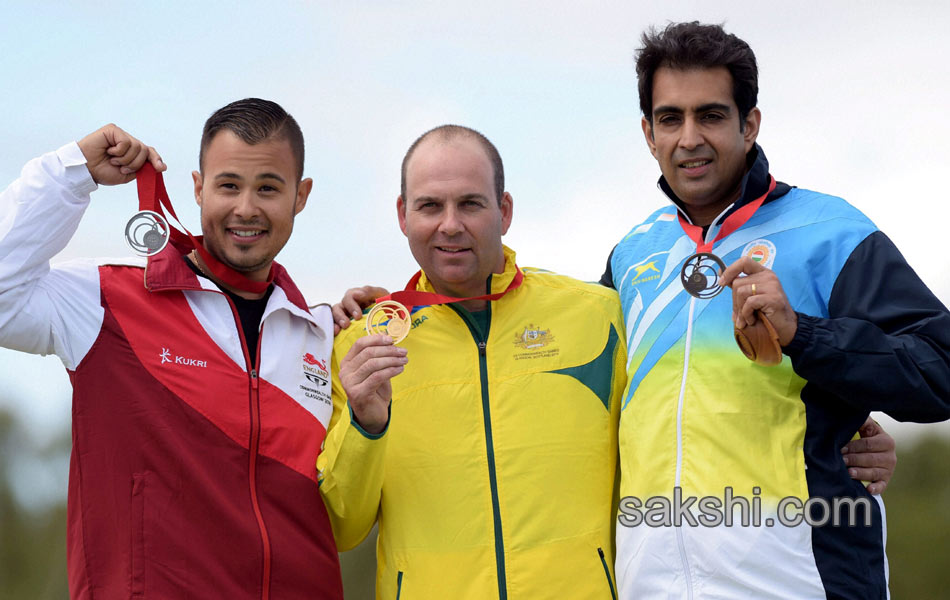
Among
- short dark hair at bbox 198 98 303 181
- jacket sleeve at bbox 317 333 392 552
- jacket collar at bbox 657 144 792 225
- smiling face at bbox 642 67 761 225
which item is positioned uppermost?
short dark hair at bbox 198 98 303 181

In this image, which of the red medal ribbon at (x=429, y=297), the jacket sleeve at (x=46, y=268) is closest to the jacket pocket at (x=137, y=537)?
the jacket sleeve at (x=46, y=268)

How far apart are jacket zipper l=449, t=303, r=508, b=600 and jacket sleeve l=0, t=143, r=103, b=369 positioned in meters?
1.77

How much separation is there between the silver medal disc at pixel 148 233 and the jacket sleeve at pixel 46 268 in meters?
0.22

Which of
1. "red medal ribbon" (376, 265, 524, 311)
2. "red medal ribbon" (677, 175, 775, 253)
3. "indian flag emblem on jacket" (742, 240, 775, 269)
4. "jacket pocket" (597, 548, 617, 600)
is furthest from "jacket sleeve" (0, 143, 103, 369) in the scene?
"indian flag emblem on jacket" (742, 240, 775, 269)

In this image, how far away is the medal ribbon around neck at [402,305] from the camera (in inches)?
186

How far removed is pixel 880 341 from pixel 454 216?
2.09m

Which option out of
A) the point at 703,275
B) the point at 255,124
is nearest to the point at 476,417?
the point at 703,275

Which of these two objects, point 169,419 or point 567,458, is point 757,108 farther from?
point 169,419

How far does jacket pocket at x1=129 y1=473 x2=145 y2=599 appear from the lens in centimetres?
424

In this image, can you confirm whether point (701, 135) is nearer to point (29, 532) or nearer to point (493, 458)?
point (493, 458)

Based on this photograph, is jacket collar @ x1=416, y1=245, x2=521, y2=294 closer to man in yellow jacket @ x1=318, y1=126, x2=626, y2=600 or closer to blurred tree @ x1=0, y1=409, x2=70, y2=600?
man in yellow jacket @ x1=318, y1=126, x2=626, y2=600

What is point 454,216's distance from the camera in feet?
16.3

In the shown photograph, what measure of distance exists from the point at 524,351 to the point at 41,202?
2.33 metres

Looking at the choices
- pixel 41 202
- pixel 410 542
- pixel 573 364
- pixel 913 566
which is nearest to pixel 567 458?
pixel 573 364
